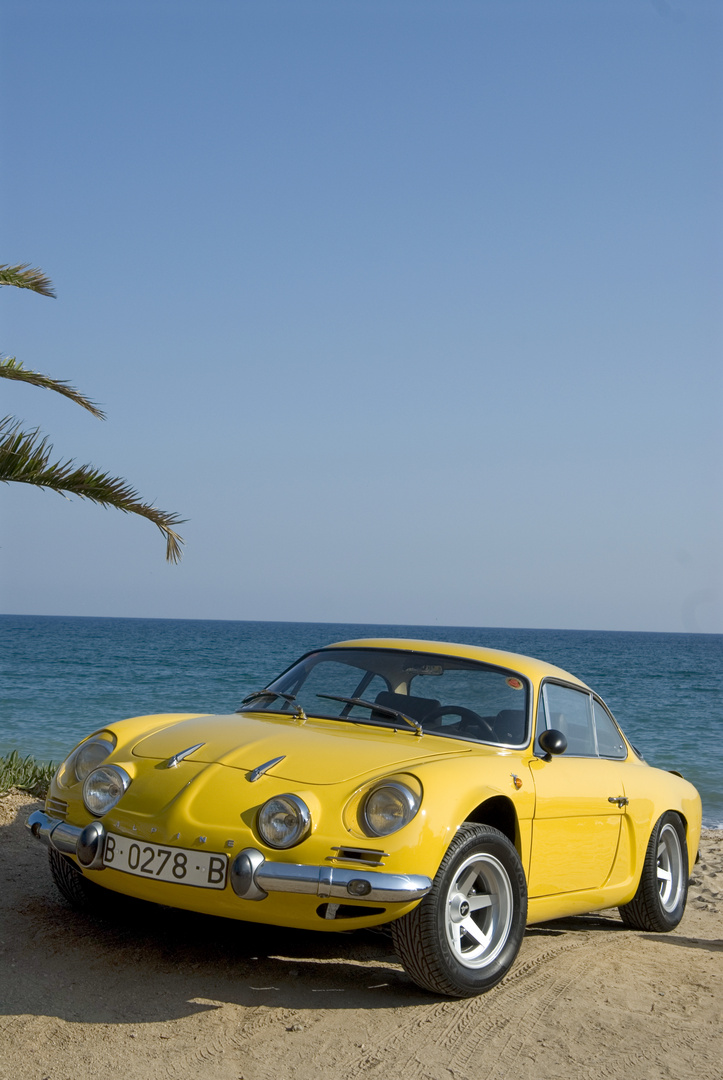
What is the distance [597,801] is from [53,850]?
2.86 metres

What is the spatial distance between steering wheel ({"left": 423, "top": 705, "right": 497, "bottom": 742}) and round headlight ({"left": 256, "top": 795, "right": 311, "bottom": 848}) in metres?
1.30

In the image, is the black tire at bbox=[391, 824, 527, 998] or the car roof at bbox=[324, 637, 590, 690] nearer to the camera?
the black tire at bbox=[391, 824, 527, 998]

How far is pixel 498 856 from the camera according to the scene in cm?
436

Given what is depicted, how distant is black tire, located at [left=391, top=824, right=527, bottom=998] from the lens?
3980 millimetres

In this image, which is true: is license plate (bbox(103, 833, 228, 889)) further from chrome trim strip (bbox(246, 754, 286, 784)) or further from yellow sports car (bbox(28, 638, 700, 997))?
chrome trim strip (bbox(246, 754, 286, 784))

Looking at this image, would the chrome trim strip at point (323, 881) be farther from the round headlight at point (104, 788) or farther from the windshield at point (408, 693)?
the windshield at point (408, 693)

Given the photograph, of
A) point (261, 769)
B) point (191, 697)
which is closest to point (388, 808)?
point (261, 769)

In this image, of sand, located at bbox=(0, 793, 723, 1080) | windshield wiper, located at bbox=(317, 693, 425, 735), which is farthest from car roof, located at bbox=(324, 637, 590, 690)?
sand, located at bbox=(0, 793, 723, 1080)

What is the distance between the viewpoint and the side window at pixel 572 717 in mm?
5551

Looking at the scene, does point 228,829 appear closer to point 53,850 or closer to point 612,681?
point 53,850

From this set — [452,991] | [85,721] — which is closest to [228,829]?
[452,991]

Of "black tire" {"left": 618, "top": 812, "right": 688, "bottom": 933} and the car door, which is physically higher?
the car door

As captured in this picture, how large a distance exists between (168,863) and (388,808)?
94 centimetres

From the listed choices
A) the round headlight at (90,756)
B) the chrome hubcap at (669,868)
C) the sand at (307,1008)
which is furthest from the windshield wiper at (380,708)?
the chrome hubcap at (669,868)
